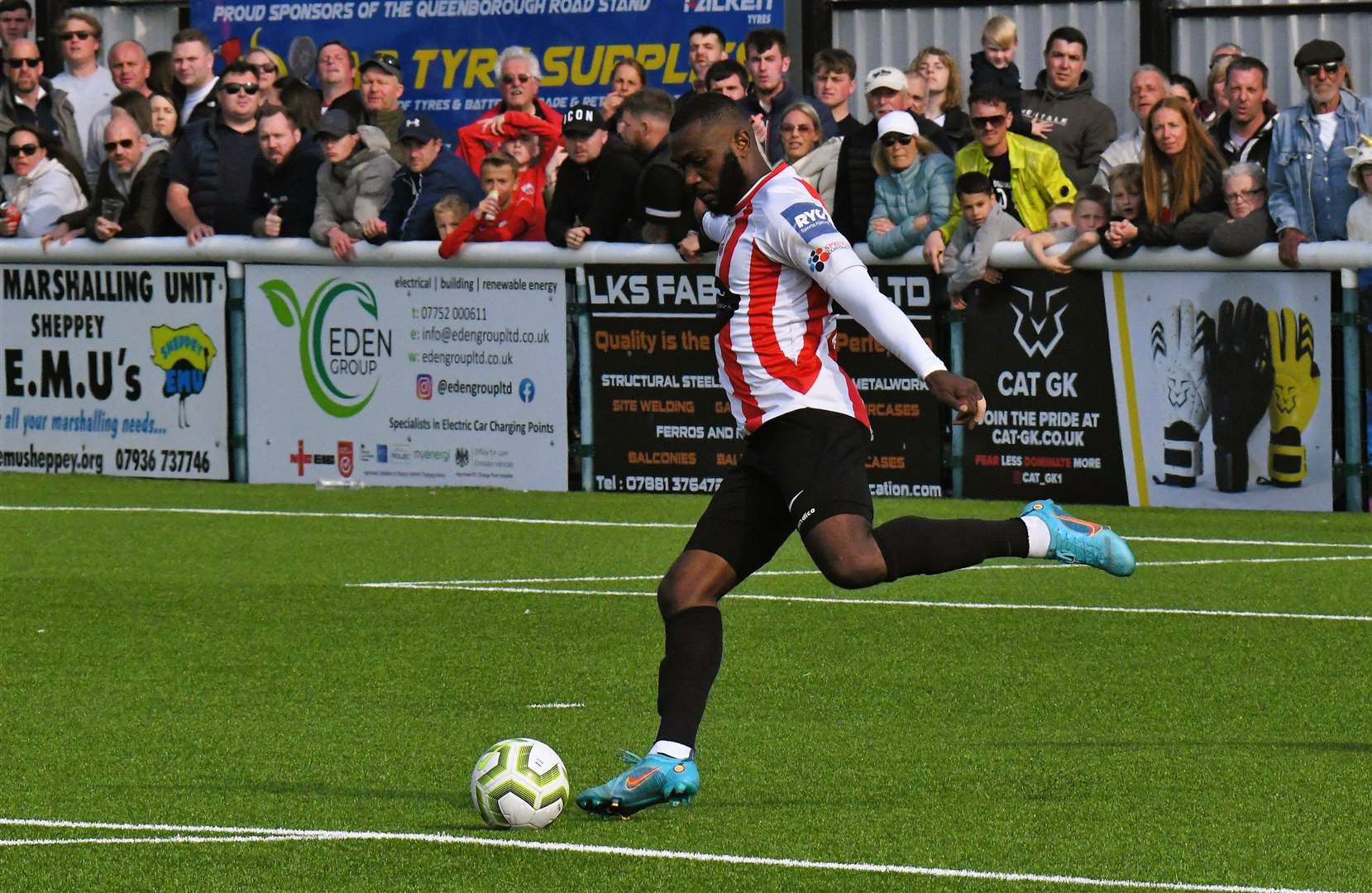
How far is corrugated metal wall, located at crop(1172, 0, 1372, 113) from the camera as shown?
18703mm

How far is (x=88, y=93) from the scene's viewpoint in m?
20.0

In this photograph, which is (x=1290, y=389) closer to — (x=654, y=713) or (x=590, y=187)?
(x=590, y=187)

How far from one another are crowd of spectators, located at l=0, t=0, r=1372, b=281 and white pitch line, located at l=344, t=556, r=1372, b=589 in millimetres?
2039

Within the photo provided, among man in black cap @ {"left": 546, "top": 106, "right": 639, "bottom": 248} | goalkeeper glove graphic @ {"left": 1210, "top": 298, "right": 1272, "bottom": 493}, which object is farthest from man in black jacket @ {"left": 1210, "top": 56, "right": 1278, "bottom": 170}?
man in black cap @ {"left": 546, "top": 106, "right": 639, "bottom": 248}

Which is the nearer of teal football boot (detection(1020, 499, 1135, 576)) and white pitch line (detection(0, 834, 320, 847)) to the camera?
white pitch line (detection(0, 834, 320, 847))

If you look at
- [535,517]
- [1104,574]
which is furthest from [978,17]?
[1104,574]

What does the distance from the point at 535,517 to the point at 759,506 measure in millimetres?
7959

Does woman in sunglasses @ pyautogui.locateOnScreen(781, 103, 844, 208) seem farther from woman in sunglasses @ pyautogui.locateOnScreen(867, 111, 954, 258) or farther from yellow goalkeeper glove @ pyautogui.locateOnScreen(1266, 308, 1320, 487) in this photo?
yellow goalkeeper glove @ pyautogui.locateOnScreen(1266, 308, 1320, 487)

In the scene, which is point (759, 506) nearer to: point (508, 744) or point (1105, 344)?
point (508, 744)

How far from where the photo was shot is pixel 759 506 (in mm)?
7016

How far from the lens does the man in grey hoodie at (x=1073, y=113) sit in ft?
51.1

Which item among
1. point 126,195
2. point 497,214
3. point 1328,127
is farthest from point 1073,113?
point 126,195

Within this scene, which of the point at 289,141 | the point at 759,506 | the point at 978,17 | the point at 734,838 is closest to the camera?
the point at 734,838

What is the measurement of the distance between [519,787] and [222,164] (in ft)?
37.5
